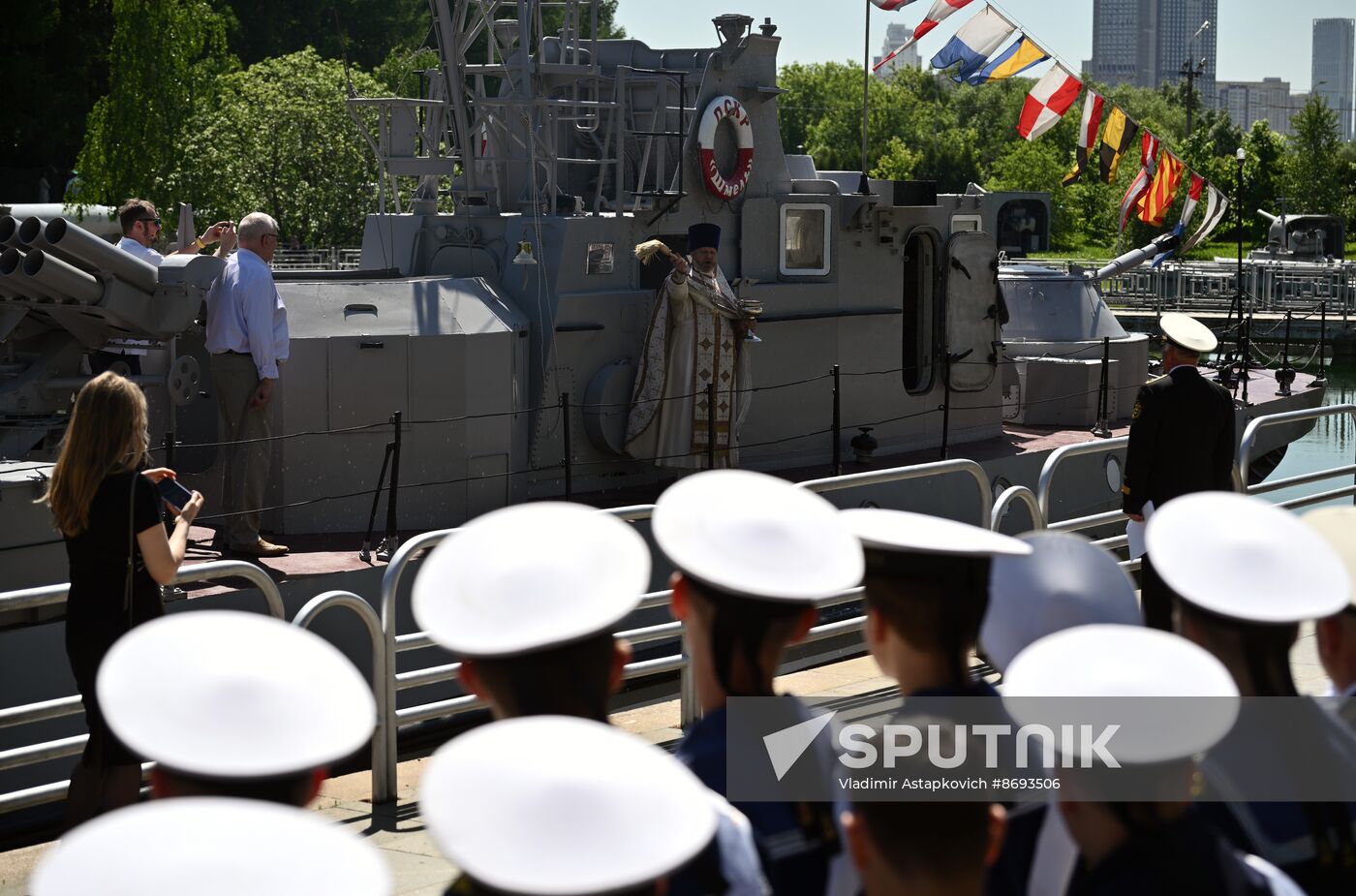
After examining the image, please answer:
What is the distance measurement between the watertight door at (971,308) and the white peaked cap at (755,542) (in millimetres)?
10344

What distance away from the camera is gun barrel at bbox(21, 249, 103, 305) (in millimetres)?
7277

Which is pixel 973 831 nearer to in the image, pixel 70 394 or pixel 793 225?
pixel 70 394

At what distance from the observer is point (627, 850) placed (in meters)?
1.58

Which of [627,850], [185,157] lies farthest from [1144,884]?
[185,157]

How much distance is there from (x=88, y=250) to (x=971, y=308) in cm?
731

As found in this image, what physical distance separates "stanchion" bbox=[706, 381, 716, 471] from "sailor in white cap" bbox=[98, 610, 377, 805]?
795 cm

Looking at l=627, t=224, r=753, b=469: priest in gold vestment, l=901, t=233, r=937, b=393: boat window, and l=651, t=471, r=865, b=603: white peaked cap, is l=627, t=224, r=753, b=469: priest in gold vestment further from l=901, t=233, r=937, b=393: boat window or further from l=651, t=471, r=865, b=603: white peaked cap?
l=651, t=471, r=865, b=603: white peaked cap

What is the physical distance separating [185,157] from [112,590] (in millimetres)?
23153

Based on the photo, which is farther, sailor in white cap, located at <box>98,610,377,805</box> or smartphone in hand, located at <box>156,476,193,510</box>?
smartphone in hand, located at <box>156,476,193,510</box>

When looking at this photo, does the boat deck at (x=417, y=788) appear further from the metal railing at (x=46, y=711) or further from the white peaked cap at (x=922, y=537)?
the white peaked cap at (x=922, y=537)

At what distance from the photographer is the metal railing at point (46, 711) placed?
470cm

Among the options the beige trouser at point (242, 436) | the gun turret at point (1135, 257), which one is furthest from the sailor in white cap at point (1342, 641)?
the gun turret at point (1135, 257)

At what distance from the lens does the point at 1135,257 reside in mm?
18328

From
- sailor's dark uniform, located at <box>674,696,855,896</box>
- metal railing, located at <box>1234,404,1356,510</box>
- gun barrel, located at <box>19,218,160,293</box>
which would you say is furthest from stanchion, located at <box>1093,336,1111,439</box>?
sailor's dark uniform, located at <box>674,696,855,896</box>
